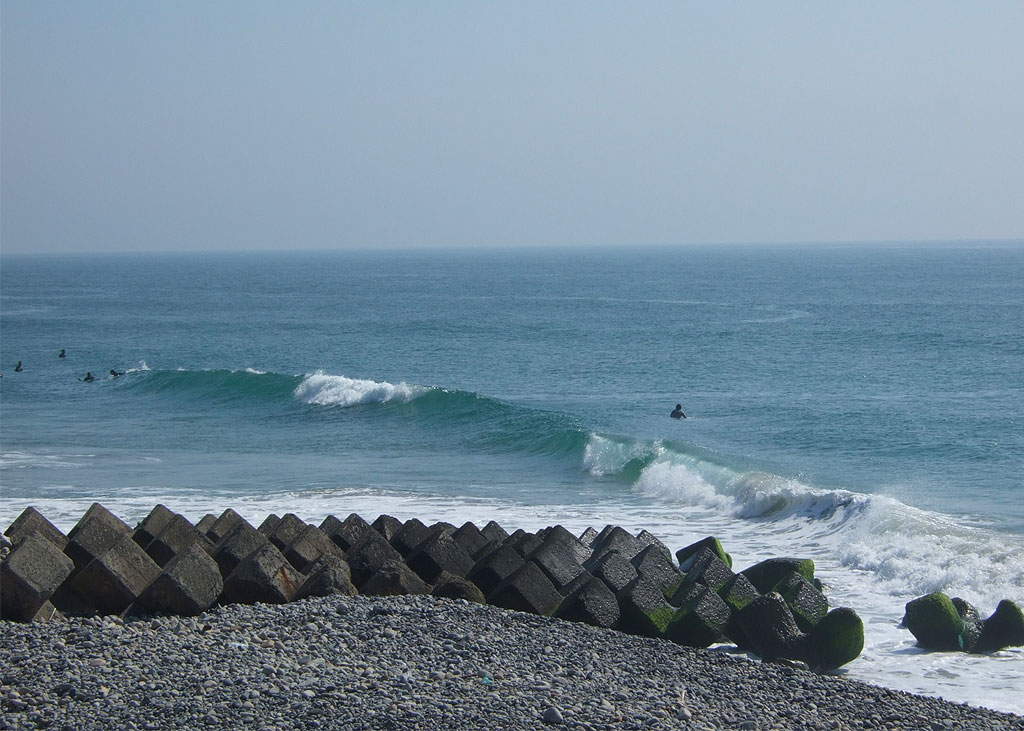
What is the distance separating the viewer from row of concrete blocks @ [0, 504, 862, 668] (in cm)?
1083

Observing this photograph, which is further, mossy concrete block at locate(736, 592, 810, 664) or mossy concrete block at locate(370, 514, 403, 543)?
mossy concrete block at locate(370, 514, 403, 543)

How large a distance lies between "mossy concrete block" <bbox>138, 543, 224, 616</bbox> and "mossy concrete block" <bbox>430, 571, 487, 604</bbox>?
7.42 ft

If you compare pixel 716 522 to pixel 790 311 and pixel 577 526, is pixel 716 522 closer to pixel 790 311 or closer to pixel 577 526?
pixel 577 526

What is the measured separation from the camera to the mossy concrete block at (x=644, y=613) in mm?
11508

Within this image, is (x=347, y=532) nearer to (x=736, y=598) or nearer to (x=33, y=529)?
(x=33, y=529)

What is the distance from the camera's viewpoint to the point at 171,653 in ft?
31.1

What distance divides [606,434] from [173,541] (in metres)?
16.5

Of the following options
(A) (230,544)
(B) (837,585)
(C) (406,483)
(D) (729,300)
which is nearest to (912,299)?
(D) (729,300)

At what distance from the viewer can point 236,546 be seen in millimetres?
12391

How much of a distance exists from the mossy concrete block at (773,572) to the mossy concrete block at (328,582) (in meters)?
4.59

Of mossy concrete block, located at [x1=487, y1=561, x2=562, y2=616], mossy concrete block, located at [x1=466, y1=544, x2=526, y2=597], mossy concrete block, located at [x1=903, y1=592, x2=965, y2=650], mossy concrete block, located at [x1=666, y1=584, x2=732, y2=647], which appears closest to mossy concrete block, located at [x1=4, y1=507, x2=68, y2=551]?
mossy concrete block, located at [x1=466, y1=544, x2=526, y2=597]

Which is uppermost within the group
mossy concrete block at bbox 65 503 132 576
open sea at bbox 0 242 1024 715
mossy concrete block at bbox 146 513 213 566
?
mossy concrete block at bbox 65 503 132 576

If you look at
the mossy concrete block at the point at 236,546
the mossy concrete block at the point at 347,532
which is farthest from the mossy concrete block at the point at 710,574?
the mossy concrete block at the point at 236,546

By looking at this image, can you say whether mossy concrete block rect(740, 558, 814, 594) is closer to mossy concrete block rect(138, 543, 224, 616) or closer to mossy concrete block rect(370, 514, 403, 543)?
mossy concrete block rect(370, 514, 403, 543)
